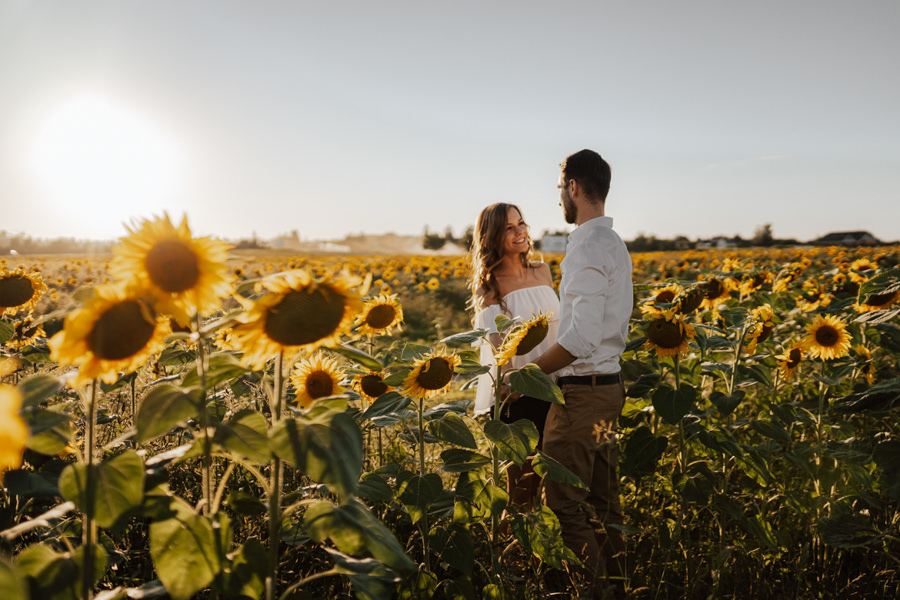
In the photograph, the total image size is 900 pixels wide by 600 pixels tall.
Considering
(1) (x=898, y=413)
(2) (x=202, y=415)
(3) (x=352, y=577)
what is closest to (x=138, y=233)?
(2) (x=202, y=415)

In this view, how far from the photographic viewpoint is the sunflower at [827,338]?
3.28 m

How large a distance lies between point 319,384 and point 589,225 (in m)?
1.51

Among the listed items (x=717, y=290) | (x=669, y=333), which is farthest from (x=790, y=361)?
(x=669, y=333)

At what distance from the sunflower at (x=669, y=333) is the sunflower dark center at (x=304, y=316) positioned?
6.34 feet

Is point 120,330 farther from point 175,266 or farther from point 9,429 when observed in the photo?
point 9,429

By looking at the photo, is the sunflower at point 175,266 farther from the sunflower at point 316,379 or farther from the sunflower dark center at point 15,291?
the sunflower dark center at point 15,291

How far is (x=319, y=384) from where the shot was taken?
6.62 feet

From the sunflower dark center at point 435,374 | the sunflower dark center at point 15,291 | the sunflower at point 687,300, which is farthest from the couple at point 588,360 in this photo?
the sunflower dark center at point 15,291

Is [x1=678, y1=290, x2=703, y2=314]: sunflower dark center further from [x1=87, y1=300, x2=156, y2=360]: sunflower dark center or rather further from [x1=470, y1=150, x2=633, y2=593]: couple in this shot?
[x1=87, y1=300, x2=156, y2=360]: sunflower dark center

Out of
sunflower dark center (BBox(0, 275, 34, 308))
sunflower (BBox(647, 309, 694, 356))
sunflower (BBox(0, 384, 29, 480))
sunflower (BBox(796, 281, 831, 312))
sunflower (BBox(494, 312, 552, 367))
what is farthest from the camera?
sunflower (BBox(796, 281, 831, 312))

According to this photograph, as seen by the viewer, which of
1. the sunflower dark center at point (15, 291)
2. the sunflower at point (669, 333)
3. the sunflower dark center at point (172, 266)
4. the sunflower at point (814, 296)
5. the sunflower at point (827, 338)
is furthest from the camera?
the sunflower at point (814, 296)

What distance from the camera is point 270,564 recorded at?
3.57ft

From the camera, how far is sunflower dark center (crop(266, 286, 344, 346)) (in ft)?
3.51

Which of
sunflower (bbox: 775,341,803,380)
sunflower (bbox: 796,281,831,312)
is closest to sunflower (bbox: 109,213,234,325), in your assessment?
sunflower (bbox: 775,341,803,380)
